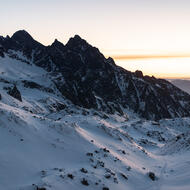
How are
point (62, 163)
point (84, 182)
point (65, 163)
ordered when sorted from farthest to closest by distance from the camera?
point (65, 163), point (62, 163), point (84, 182)

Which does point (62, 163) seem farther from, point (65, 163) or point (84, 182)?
point (84, 182)

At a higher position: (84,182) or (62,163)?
(62,163)

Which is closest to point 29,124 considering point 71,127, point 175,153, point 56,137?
point 56,137

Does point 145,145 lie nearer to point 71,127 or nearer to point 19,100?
point 71,127

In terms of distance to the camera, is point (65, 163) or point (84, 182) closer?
point (84, 182)

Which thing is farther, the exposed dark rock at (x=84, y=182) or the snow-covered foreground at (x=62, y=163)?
the exposed dark rock at (x=84, y=182)

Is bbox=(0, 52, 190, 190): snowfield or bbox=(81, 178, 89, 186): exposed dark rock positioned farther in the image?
bbox=(81, 178, 89, 186): exposed dark rock

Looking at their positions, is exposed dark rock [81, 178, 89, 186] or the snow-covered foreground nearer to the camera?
the snow-covered foreground

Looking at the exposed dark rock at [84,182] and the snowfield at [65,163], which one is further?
the exposed dark rock at [84,182]

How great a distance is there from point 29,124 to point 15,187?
38.5 feet

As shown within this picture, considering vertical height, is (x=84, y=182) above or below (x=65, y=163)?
below

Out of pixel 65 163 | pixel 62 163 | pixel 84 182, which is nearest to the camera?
pixel 84 182

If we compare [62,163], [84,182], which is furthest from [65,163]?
[84,182]

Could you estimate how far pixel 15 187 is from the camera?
19.4 meters
